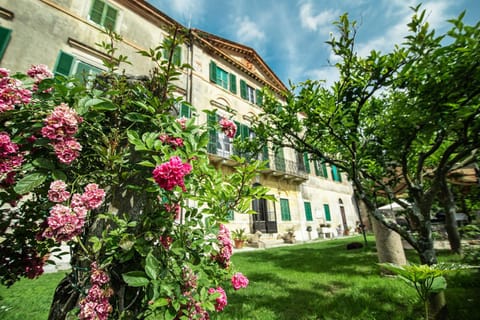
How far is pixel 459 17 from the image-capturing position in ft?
5.54

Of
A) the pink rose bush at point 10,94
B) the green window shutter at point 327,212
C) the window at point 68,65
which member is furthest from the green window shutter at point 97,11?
the green window shutter at point 327,212

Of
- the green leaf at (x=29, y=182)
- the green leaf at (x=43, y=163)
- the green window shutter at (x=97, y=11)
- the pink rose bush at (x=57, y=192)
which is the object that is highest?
the green window shutter at (x=97, y=11)

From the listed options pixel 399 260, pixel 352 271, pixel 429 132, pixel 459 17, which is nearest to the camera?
pixel 459 17

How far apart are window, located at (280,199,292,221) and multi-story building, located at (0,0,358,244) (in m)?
0.06

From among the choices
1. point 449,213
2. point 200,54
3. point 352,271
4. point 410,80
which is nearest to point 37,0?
point 200,54

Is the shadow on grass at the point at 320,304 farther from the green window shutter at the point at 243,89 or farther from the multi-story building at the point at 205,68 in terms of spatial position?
the green window shutter at the point at 243,89

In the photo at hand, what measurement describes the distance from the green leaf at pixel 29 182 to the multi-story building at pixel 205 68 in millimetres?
1457

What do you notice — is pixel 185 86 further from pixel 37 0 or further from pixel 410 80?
pixel 410 80

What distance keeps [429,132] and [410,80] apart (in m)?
0.62

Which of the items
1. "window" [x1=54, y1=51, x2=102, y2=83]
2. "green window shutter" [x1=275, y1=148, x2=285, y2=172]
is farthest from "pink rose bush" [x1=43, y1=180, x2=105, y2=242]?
"green window shutter" [x1=275, y1=148, x2=285, y2=172]

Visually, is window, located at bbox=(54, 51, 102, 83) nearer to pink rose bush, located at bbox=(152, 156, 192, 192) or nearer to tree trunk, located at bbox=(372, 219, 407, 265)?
pink rose bush, located at bbox=(152, 156, 192, 192)

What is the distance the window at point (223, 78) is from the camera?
11.9m

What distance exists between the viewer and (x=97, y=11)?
830cm

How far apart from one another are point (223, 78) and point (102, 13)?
6.49m
